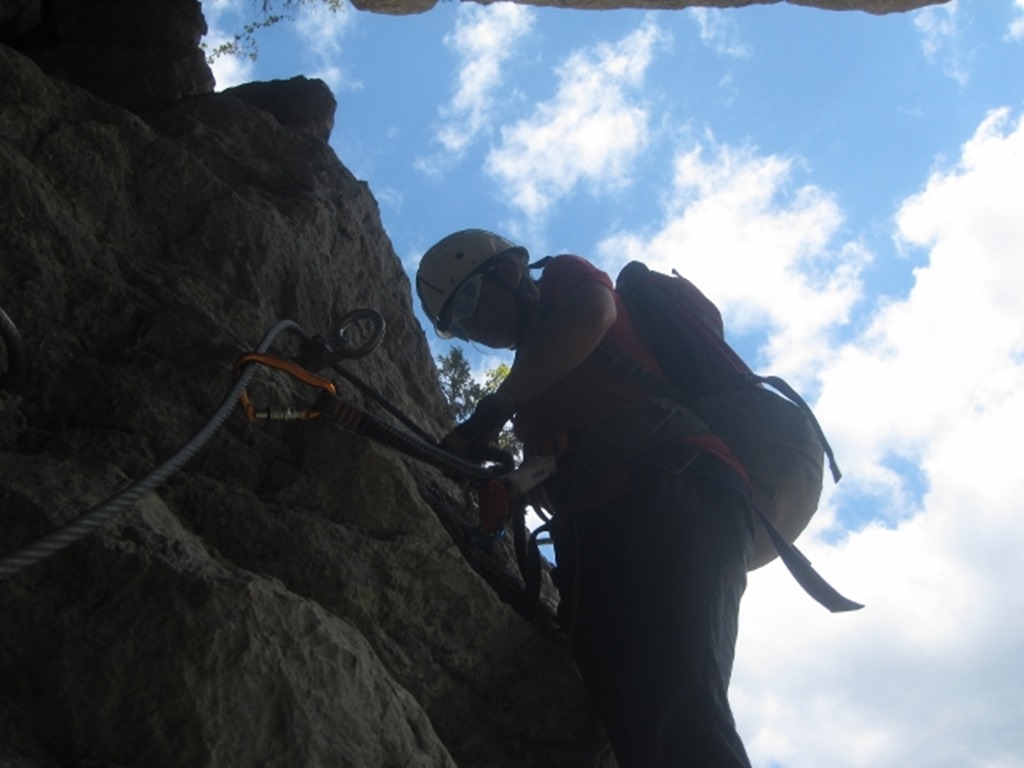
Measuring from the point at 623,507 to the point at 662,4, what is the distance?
401 centimetres

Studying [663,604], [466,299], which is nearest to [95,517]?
[663,604]

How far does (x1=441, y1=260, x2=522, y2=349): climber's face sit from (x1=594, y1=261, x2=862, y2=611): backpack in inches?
26.9

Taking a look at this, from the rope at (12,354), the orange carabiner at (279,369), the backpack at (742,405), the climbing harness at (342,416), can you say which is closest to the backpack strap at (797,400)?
the backpack at (742,405)

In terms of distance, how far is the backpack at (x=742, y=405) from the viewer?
4227 millimetres

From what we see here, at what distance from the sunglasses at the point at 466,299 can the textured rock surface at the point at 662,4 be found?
2469 mm

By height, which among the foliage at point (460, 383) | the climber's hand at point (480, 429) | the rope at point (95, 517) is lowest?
the rope at point (95, 517)

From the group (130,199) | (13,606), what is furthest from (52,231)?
(13,606)

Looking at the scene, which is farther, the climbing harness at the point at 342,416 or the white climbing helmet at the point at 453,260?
the white climbing helmet at the point at 453,260

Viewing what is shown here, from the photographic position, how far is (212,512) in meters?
3.28

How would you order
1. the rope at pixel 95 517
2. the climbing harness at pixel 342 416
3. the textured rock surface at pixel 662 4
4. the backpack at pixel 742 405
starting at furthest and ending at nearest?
the textured rock surface at pixel 662 4, the backpack at pixel 742 405, the climbing harness at pixel 342 416, the rope at pixel 95 517

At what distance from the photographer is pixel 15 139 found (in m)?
4.16

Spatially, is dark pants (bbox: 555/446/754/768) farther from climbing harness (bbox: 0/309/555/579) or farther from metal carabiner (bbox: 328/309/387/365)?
metal carabiner (bbox: 328/309/387/365)

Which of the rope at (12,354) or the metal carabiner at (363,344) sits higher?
the metal carabiner at (363,344)

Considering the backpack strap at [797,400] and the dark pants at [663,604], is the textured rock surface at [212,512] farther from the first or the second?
the backpack strap at [797,400]
